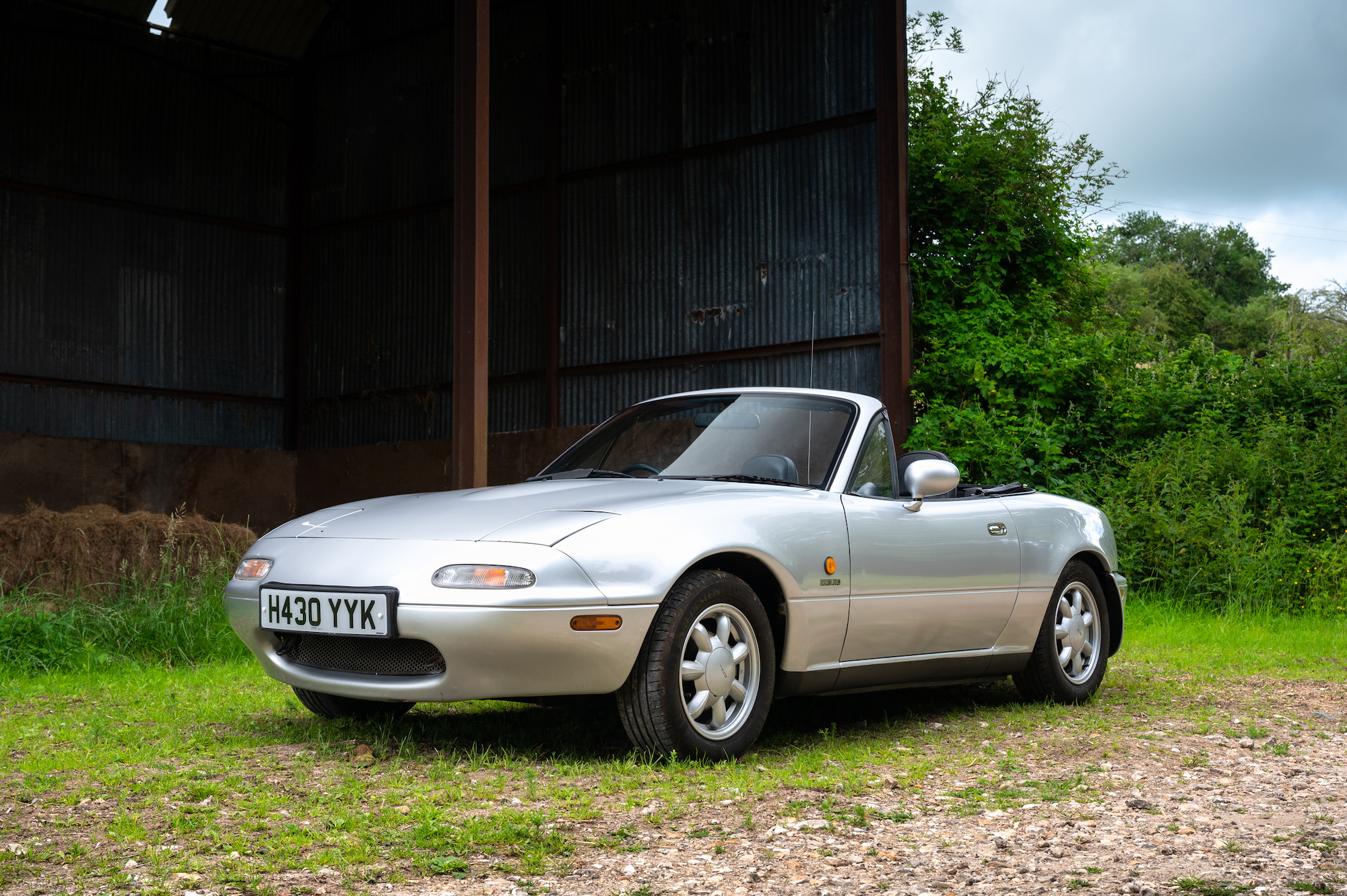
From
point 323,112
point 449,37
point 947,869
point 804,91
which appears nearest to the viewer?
point 947,869

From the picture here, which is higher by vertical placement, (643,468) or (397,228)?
(397,228)

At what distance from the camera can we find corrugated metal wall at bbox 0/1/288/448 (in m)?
17.6

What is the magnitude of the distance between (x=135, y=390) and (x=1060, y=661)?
54.2ft

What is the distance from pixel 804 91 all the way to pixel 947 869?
13.5m

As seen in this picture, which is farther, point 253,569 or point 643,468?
point 643,468

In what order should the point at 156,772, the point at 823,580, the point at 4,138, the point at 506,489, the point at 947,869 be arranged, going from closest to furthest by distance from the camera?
the point at 947,869 → the point at 156,772 → the point at 823,580 → the point at 506,489 → the point at 4,138

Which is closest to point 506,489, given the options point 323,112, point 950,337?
point 950,337

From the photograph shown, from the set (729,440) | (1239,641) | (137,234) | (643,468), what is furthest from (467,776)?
(137,234)

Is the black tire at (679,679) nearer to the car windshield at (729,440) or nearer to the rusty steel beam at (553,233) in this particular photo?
the car windshield at (729,440)

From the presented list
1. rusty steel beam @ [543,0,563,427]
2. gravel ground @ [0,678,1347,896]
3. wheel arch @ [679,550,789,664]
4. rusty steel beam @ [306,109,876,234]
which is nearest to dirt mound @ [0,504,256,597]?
wheel arch @ [679,550,789,664]

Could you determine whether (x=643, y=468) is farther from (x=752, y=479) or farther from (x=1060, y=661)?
(x=1060, y=661)

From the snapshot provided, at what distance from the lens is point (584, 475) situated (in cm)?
499

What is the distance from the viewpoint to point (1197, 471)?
37.4ft

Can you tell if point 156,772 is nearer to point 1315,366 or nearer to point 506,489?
point 506,489
